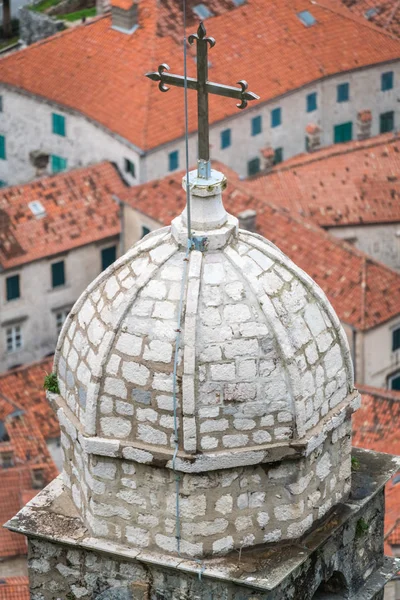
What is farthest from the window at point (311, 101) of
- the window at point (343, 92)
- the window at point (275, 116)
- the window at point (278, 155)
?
the window at point (275, 116)

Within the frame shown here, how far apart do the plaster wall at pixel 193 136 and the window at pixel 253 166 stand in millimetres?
217

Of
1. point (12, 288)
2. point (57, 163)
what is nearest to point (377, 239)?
point (12, 288)

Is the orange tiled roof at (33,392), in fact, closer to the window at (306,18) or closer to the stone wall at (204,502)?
the window at (306,18)

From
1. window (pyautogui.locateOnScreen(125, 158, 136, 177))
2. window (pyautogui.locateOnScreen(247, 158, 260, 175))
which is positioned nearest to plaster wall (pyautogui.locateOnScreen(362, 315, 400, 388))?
window (pyautogui.locateOnScreen(125, 158, 136, 177))

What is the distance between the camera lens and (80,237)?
80.4m

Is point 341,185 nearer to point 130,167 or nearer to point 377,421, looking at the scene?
point 130,167

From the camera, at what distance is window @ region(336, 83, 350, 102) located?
9344 centimetres

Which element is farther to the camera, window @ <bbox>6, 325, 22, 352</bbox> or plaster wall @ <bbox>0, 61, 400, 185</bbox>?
plaster wall @ <bbox>0, 61, 400, 185</bbox>

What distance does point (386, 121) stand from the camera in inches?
3792

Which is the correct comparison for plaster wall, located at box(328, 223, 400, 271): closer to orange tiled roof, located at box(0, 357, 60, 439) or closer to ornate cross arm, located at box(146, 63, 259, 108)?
orange tiled roof, located at box(0, 357, 60, 439)

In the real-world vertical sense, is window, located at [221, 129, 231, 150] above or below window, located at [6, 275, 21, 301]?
above

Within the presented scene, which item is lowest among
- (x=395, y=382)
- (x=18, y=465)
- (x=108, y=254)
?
(x=395, y=382)

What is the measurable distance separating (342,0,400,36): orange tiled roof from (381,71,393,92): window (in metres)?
2.81

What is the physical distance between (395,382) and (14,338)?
13363 millimetres
